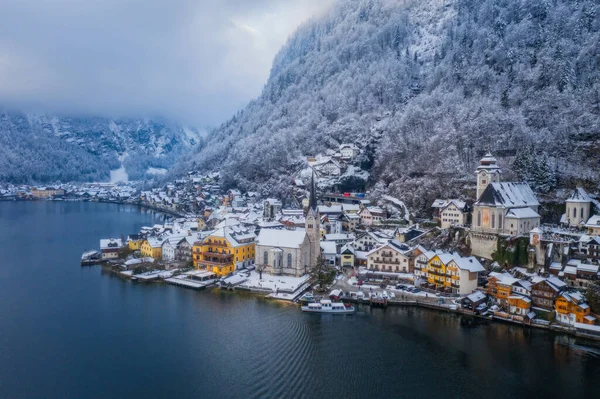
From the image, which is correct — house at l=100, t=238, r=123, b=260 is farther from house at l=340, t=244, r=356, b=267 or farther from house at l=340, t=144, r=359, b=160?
house at l=340, t=144, r=359, b=160

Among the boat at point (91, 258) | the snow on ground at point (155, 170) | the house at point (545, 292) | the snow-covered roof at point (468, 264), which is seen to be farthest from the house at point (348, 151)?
the snow on ground at point (155, 170)

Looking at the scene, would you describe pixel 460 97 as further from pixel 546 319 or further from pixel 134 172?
pixel 134 172

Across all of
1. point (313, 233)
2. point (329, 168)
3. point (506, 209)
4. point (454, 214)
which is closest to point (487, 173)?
point (454, 214)

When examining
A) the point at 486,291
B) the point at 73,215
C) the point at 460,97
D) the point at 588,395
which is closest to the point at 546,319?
the point at 486,291

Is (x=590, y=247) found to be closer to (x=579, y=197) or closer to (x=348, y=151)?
(x=579, y=197)

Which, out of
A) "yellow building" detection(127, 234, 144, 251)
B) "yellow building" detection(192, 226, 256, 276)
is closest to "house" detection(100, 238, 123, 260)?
"yellow building" detection(127, 234, 144, 251)

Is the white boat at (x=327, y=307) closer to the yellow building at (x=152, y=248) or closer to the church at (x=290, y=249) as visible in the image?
the church at (x=290, y=249)
